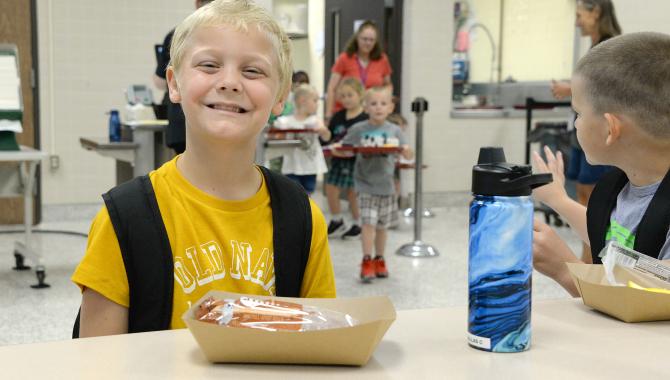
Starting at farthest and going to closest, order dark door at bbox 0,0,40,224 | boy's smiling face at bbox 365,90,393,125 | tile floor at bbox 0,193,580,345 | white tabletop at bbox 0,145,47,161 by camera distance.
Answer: dark door at bbox 0,0,40,224
boy's smiling face at bbox 365,90,393,125
white tabletop at bbox 0,145,47,161
tile floor at bbox 0,193,580,345

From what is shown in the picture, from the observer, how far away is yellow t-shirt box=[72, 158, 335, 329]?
3.99 feet

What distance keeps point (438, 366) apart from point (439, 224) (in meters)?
5.70

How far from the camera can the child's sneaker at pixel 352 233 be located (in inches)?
227

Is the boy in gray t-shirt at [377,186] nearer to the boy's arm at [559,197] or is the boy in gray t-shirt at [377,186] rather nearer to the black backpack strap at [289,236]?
the boy's arm at [559,197]

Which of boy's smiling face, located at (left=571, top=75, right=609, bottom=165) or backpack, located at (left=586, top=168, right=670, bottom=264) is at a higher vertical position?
boy's smiling face, located at (left=571, top=75, right=609, bottom=165)

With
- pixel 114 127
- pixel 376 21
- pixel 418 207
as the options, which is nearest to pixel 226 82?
pixel 114 127

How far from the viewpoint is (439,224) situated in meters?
6.50

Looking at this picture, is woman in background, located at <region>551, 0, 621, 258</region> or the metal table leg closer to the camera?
the metal table leg

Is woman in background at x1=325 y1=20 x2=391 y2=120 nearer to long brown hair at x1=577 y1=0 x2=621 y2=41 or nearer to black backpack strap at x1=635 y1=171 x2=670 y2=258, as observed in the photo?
long brown hair at x1=577 y1=0 x2=621 y2=41

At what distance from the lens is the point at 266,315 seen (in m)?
0.88

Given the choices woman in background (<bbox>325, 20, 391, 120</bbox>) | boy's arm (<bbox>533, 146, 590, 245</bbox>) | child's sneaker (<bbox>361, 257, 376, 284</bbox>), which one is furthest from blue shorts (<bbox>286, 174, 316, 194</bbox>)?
boy's arm (<bbox>533, 146, 590, 245</bbox>)

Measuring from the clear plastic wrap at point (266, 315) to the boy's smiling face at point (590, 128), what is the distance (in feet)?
2.32

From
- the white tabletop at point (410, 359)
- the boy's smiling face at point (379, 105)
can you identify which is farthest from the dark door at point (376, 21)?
the white tabletop at point (410, 359)

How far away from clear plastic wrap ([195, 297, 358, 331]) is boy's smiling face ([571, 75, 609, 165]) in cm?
71
